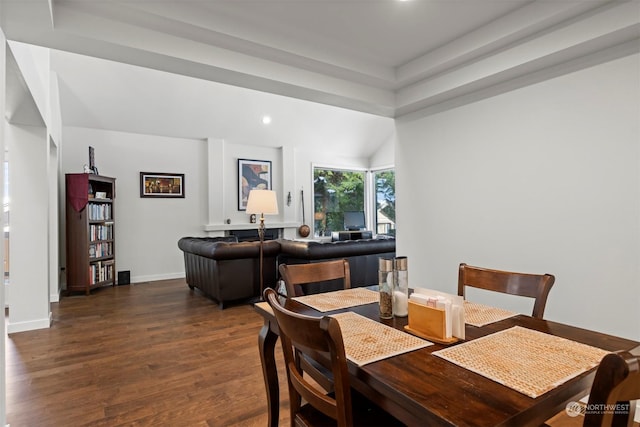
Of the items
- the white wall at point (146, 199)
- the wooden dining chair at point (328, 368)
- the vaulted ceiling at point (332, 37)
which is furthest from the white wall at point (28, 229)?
the wooden dining chair at point (328, 368)

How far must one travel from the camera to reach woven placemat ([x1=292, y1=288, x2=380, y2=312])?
5.45ft

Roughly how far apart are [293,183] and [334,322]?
6.75 metres

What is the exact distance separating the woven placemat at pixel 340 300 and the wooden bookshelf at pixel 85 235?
4531 mm

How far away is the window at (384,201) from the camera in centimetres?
830

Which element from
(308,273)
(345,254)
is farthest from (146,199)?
(308,273)

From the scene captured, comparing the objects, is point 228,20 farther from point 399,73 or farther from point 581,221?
point 581,221

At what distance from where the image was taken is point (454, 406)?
31.5 inches

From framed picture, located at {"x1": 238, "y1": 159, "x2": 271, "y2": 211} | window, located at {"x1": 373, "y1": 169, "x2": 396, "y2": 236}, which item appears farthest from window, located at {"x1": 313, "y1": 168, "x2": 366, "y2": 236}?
framed picture, located at {"x1": 238, "y1": 159, "x2": 271, "y2": 211}

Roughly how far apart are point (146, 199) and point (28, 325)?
299 cm

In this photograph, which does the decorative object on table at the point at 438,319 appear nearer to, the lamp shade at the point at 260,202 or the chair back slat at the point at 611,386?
the chair back slat at the point at 611,386

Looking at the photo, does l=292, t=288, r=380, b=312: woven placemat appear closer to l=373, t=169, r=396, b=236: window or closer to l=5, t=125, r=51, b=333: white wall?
l=5, t=125, r=51, b=333: white wall

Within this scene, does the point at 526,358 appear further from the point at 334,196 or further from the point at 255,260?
the point at 334,196

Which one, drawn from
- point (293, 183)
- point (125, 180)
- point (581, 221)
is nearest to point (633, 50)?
point (581, 221)

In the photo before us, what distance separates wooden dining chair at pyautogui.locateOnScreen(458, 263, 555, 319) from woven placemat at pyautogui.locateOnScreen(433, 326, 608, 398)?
350 mm
